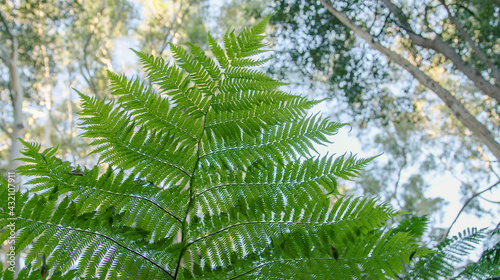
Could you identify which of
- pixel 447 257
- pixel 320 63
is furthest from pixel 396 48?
pixel 447 257

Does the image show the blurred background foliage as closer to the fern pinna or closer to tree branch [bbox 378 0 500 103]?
tree branch [bbox 378 0 500 103]

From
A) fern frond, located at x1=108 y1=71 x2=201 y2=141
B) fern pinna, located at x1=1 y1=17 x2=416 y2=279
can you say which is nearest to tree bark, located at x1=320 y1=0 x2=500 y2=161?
fern pinna, located at x1=1 y1=17 x2=416 y2=279

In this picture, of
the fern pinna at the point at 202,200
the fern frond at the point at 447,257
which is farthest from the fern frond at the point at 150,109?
the fern frond at the point at 447,257

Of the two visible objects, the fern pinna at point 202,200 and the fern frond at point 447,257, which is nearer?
the fern pinna at point 202,200

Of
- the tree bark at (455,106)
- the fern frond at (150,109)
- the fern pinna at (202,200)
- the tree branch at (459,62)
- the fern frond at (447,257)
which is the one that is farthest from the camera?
the tree branch at (459,62)

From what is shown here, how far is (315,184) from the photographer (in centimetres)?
86

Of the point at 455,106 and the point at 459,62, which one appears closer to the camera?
the point at 455,106

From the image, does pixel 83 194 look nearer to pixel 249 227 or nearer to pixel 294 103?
pixel 249 227

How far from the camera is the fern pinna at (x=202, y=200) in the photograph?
2.59 feet

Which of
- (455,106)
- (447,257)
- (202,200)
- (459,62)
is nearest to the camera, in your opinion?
(202,200)

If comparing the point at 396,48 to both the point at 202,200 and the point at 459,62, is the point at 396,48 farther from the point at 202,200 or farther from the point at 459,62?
the point at 202,200

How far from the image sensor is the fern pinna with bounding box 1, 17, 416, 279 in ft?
2.59

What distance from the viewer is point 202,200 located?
0.89 m

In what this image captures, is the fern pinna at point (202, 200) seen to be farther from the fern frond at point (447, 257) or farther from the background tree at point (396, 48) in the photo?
the background tree at point (396, 48)
